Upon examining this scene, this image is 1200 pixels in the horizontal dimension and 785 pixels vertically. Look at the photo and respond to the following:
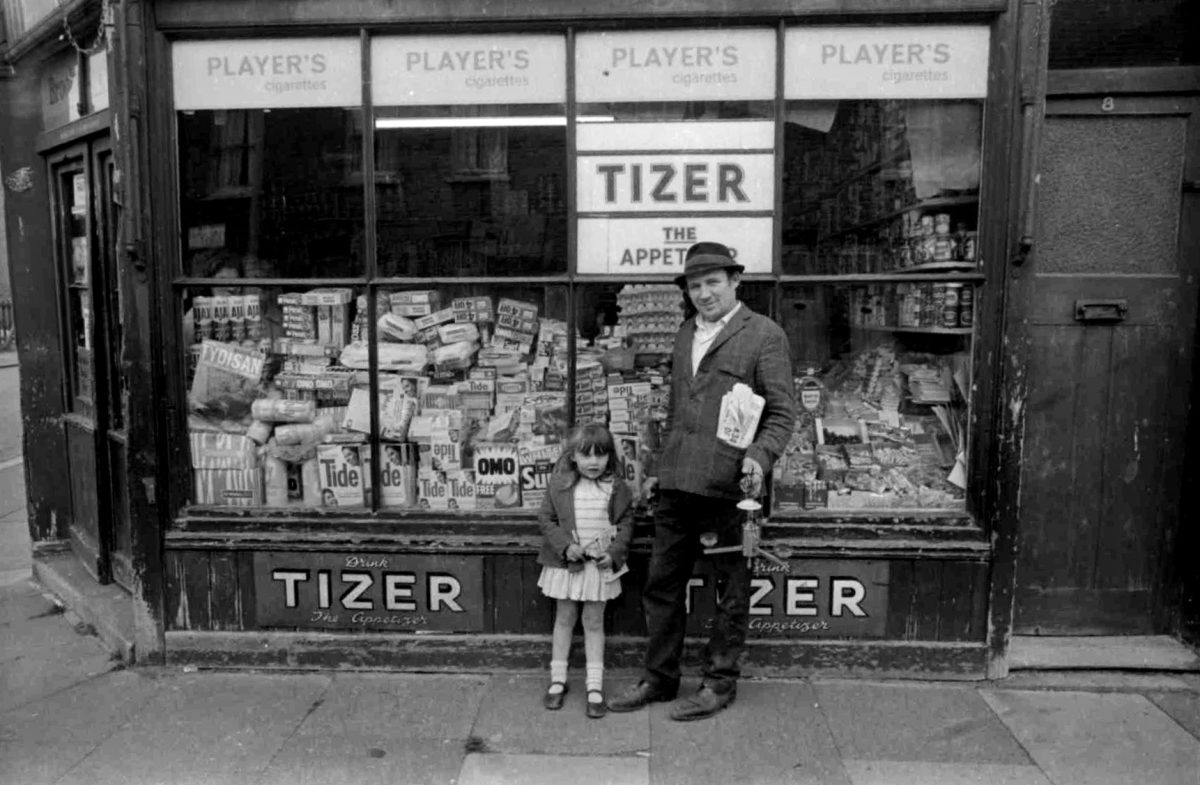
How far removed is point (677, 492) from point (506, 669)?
138 cm

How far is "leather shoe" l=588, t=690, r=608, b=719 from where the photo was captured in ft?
13.3

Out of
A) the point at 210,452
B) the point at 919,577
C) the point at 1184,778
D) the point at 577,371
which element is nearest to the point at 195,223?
the point at 210,452

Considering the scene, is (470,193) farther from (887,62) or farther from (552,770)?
(552,770)

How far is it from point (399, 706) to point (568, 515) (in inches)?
47.4

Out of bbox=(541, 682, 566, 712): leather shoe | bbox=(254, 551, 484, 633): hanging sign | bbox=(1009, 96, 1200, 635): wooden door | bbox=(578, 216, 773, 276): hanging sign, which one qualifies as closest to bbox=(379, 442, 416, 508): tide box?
bbox=(254, 551, 484, 633): hanging sign

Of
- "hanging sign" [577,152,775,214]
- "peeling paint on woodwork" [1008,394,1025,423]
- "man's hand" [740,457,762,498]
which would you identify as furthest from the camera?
"hanging sign" [577,152,775,214]

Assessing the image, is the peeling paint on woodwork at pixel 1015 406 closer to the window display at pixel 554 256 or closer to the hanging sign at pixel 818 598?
the window display at pixel 554 256

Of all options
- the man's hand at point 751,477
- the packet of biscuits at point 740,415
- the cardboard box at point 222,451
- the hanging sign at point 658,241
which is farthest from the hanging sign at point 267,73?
the man's hand at point 751,477

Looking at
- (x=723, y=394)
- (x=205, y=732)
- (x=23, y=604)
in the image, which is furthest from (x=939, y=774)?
(x=23, y=604)

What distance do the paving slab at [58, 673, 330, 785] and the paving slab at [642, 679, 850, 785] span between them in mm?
1670

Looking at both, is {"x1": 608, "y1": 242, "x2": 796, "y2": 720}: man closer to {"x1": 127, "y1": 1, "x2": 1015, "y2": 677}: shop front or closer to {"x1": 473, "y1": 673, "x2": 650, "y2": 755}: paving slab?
{"x1": 473, "y1": 673, "x2": 650, "y2": 755}: paving slab

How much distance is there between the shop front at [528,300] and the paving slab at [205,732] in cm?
22

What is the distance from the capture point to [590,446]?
13.4ft

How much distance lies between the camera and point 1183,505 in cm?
456
